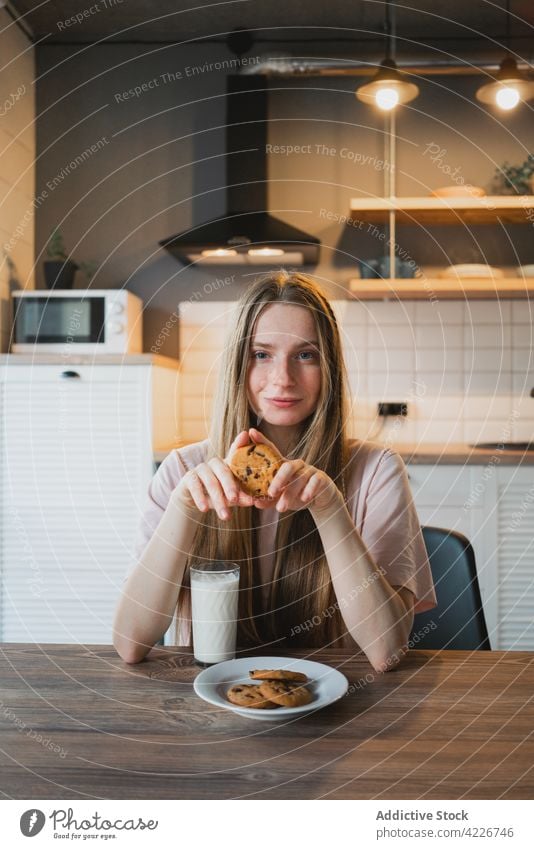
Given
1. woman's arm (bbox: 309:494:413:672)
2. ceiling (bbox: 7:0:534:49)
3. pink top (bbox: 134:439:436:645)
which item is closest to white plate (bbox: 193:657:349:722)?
woman's arm (bbox: 309:494:413:672)

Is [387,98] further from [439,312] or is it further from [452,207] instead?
[439,312]

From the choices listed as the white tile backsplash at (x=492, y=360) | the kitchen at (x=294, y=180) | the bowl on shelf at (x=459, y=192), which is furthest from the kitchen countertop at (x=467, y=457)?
the bowl on shelf at (x=459, y=192)

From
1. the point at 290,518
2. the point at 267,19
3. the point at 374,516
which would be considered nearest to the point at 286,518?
the point at 290,518

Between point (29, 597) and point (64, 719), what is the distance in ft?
5.43

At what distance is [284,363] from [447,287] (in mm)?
1443

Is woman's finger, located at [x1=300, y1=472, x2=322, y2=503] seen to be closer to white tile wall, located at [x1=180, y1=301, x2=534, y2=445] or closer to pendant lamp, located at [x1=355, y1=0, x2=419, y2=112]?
pendant lamp, located at [x1=355, y1=0, x2=419, y2=112]

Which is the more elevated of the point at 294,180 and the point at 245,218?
the point at 294,180

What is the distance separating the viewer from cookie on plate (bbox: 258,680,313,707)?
0.66 m

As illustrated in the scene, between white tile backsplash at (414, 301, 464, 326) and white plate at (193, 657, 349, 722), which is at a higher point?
white tile backsplash at (414, 301, 464, 326)

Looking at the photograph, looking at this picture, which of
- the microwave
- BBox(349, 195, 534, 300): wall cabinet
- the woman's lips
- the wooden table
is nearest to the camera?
the wooden table

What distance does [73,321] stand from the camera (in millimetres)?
2221

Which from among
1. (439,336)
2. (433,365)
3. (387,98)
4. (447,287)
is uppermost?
(387,98)

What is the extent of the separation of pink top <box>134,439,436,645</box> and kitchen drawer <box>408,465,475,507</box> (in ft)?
3.30

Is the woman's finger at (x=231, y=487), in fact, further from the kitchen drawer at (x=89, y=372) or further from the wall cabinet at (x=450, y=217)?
the wall cabinet at (x=450, y=217)
